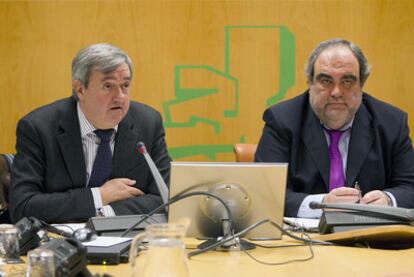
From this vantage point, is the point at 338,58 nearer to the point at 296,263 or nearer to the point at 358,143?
the point at 358,143

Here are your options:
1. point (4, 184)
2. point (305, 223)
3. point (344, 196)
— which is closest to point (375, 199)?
point (344, 196)

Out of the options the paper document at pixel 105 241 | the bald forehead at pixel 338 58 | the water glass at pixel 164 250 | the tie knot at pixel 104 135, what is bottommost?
the paper document at pixel 105 241

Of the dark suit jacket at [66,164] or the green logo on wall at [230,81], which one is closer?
the dark suit jacket at [66,164]

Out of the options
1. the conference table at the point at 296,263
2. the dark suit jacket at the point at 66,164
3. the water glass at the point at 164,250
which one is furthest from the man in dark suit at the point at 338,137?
the water glass at the point at 164,250

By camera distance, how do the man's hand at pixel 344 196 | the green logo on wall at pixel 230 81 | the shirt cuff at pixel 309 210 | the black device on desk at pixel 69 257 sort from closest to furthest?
the black device on desk at pixel 69 257 < the man's hand at pixel 344 196 < the shirt cuff at pixel 309 210 < the green logo on wall at pixel 230 81

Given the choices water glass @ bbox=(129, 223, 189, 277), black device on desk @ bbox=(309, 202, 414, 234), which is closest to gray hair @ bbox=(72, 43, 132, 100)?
black device on desk @ bbox=(309, 202, 414, 234)

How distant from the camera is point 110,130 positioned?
3373 mm

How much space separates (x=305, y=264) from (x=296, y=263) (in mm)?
30

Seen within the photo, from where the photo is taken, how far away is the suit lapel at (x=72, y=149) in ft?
10.6

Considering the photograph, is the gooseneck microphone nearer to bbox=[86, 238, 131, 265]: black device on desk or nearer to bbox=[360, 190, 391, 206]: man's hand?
bbox=[360, 190, 391, 206]: man's hand

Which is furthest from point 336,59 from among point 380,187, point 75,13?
point 75,13

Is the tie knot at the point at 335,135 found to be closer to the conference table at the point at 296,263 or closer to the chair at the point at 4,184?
the conference table at the point at 296,263

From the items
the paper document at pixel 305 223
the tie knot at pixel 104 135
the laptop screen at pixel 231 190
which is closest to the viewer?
the laptop screen at pixel 231 190

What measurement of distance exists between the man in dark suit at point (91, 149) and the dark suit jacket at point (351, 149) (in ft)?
1.97
